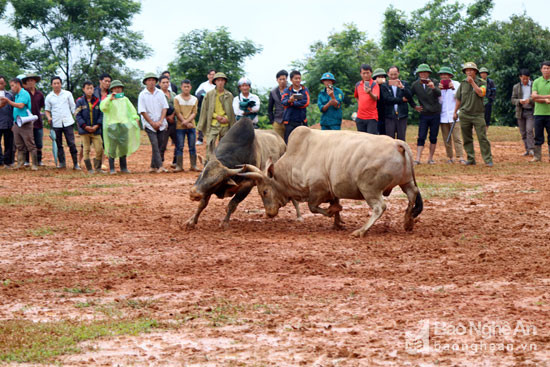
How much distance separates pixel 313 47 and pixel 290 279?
1473 inches

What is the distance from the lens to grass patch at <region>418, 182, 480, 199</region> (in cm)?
1279

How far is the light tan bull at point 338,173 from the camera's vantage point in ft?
30.7

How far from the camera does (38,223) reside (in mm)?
10836

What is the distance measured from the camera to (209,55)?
29.6 meters

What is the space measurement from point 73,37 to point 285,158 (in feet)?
94.8

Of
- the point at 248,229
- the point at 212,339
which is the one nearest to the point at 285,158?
the point at 248,229

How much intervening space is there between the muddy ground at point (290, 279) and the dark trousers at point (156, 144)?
3756mm

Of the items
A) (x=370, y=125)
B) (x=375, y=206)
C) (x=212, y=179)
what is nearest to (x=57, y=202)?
(x=212, y=179)

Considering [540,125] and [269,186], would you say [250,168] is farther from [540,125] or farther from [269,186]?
[540,125]

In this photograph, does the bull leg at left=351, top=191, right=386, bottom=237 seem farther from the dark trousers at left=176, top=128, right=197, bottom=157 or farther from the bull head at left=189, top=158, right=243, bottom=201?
the dark trousers at left=176, top=128, right=197, bottom=157

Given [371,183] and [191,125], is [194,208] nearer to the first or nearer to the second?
[371,183]

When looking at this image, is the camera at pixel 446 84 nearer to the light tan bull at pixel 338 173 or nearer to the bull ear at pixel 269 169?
the light tan bull at pixel 338 173

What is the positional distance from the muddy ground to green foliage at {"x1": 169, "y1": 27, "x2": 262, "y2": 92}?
16.8 m

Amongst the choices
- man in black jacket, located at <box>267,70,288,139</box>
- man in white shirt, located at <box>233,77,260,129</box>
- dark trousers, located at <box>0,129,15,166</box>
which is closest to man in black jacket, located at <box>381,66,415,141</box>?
man in black jacket, located at <box>267,70,288,139</box>
